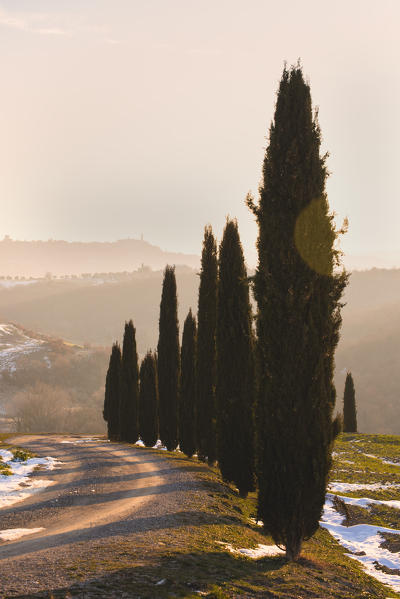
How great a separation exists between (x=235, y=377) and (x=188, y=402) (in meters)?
10.4

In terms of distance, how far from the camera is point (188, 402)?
95.9ft

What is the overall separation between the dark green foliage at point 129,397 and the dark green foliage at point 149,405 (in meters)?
2.30

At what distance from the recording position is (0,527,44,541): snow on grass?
10.7 m

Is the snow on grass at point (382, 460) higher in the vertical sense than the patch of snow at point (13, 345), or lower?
lower

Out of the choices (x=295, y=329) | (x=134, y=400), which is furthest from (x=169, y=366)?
(x=295, y=329)

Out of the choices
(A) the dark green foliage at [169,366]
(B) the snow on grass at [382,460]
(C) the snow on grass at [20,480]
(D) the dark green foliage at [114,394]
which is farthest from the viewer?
(D) the dark green foliage at [114,394]

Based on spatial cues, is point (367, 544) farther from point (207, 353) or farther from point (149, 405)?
point (149, 405)

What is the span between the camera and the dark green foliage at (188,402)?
28500mm

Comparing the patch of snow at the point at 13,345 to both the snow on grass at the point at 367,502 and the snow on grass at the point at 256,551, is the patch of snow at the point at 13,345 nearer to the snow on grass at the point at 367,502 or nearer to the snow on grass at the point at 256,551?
the snow on grass at the point at 367,502

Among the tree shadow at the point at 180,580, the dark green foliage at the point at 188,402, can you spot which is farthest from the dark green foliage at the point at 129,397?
the tree shadow at the point at 180,580

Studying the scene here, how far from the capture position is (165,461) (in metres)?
24.8

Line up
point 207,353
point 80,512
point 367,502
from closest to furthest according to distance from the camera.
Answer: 1. point 80,512
2. point 367,502
3. point 207,353

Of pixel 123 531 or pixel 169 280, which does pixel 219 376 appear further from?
pixel 169 280

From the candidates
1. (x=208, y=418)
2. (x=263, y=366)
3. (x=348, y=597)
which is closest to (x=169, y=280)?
(x=208, y=418)
